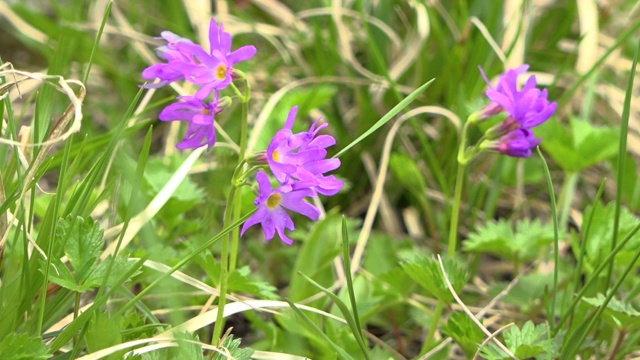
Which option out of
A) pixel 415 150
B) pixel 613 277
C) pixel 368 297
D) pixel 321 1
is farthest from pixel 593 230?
pixel 321 1

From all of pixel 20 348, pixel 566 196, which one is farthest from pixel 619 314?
pixel 20 348

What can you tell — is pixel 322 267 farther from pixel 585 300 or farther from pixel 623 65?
pixel 623 65

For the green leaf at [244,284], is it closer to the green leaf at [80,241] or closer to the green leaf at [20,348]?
the green leaf at [80,241]

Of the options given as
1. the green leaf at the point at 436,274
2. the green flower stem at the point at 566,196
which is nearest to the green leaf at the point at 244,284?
the green leaf at the point at 436,274

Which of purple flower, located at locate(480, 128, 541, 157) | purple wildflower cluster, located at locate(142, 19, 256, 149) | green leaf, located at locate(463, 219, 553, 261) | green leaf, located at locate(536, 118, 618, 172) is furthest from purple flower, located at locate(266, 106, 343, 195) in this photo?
green leaf, located at locate(536, 118, 618, 172)

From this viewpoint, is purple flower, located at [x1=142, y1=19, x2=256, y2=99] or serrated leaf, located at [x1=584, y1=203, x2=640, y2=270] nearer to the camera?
purple flower, located at [x1=142, y1=19, x2=256, y2=99]

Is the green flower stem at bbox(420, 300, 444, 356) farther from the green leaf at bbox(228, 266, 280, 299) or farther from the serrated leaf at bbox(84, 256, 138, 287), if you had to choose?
the serrated leaf at bbox(84, 256, 138, 287)

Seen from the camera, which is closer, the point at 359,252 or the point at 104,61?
the point at 359,252
